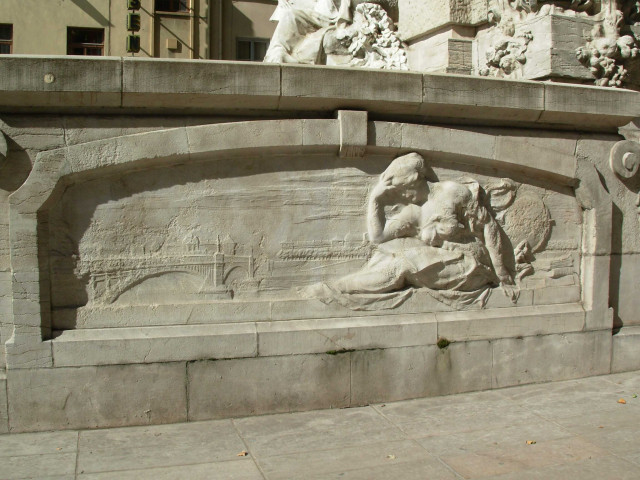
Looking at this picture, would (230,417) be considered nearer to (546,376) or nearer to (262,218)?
(262,218)

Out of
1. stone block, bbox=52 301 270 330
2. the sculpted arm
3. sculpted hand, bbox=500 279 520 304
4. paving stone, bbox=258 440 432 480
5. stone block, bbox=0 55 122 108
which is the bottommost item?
paving stone, bbox=258 440 432 480

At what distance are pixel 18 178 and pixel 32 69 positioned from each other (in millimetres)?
804

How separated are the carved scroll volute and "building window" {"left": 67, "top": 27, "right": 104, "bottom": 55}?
15552mm

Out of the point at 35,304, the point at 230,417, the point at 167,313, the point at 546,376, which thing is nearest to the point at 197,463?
the point at 230,417

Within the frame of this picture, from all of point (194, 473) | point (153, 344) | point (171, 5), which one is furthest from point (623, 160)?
point (171, 5)

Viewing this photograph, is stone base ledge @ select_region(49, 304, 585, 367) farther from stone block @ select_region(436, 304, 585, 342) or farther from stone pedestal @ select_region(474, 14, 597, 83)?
stone pedestal @ select_region(474, 14, 597, 83)

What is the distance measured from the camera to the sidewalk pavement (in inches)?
186

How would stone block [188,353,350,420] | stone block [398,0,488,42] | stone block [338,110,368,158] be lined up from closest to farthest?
1. stone block [188,353,350,420]
2. stone block [338,110,368,158]
3. stone block [398,0,488,42]

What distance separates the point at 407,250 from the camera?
6.17m

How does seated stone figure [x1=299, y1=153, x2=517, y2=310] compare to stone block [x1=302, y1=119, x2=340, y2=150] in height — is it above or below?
below

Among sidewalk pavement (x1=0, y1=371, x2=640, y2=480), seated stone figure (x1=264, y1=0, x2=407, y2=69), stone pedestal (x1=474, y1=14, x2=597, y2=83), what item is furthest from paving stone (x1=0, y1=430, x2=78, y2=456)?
stone pedestal (x1=474, y1=14, x2=597, y2=83)

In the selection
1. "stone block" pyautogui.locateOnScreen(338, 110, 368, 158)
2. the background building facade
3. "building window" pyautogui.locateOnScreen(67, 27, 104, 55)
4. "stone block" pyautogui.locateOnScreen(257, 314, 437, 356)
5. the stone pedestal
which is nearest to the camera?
"stone block" pyautogui.locateOnScreen(257, 314, 437, 356)

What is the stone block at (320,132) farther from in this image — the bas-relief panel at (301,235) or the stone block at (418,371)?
the stone block at (418,371)

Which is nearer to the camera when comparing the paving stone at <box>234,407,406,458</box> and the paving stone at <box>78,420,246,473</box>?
the paving stone at <box>78,420,246,473</box>
